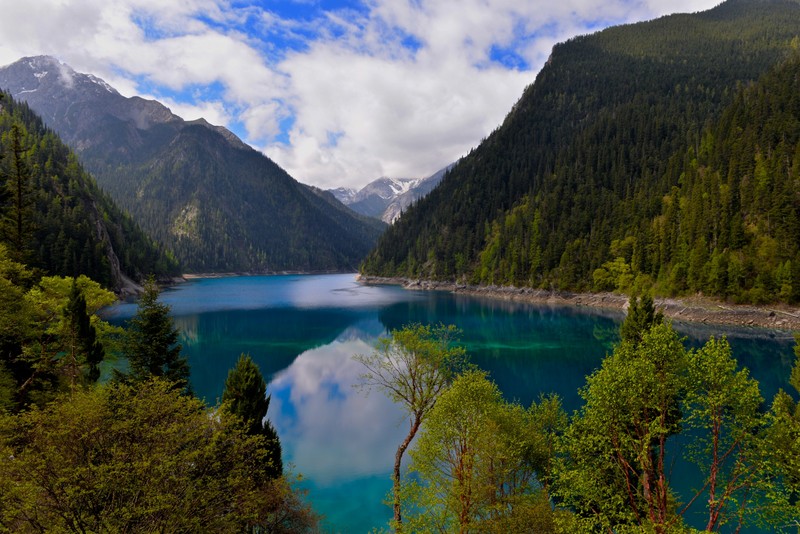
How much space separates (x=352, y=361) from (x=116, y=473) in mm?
57664

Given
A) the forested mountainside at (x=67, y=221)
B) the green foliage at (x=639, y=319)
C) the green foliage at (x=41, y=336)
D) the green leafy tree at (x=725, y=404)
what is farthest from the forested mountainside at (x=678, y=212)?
the forested mountainside at (x=67, y=221)

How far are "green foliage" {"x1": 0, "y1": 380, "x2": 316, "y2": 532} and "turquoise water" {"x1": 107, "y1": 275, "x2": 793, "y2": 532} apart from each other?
43.8ft

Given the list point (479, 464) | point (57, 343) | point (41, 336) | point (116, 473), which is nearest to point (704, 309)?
point (479, 464)

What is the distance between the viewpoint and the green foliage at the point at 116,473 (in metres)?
12.0

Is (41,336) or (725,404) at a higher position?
(725,404)

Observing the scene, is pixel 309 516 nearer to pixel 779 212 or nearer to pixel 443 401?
pixel 443 401

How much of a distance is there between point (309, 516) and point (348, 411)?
24795 millimetres

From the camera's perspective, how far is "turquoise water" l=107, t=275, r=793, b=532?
33969mm

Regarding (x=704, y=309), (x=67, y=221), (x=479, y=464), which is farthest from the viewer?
(x=67, y=221)

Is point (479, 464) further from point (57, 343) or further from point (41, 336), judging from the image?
point (41, 336)

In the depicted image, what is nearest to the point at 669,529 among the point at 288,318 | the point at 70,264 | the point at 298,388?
the point at 298,388

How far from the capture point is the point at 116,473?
42.4ft

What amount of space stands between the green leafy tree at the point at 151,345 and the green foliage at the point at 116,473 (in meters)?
12.3

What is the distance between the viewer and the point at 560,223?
169625mm
